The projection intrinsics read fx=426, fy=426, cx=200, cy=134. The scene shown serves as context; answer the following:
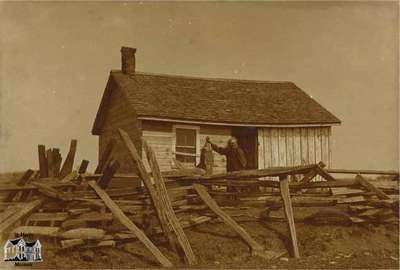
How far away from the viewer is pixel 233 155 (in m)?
14.9

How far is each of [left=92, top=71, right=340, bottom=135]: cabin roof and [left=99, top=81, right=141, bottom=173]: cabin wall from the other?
0.50 meters

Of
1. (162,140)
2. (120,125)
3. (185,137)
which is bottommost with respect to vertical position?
(162,140)

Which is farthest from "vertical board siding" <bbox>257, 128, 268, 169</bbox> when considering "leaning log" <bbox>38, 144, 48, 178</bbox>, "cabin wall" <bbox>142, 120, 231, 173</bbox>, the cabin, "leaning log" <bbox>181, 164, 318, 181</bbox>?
"leaning log" <bbox>38, 144, 48, 178</bbox>

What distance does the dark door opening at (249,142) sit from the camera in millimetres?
16766

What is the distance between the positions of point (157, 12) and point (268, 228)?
21.6 feet

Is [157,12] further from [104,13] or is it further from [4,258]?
[4,258]

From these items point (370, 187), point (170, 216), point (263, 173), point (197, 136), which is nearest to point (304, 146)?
point (197, 136)

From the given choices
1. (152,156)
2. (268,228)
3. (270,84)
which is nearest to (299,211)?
(268,228)

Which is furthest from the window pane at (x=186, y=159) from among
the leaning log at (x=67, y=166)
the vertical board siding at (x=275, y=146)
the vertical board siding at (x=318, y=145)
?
the leaning log at (x=67, y=166)

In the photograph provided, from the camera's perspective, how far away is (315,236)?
30.2 ft

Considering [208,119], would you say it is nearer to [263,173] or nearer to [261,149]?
[261,149]

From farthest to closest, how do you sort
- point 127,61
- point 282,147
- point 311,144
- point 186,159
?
point 127,61 → point 311,144 → point 282,147 → point 186,159

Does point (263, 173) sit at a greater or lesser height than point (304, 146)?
lesser

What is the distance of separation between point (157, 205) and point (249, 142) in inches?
373
